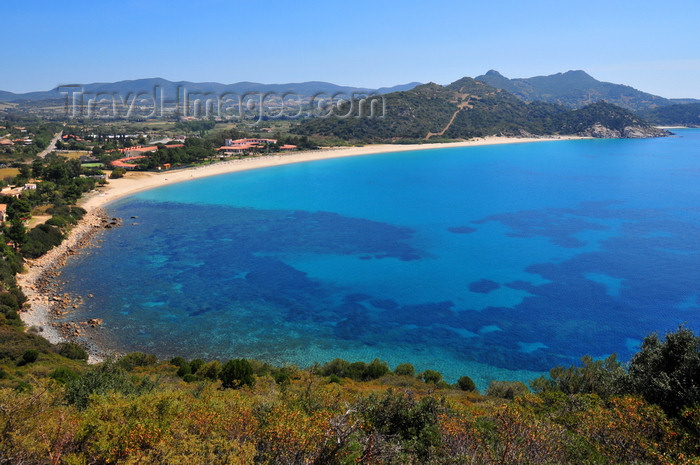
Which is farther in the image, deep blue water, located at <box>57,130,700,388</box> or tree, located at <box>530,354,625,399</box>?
deep blue water, located at <box>57,130,700,388</box>

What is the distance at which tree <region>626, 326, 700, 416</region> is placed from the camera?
39.0ft

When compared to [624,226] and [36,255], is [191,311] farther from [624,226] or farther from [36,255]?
[624,226]

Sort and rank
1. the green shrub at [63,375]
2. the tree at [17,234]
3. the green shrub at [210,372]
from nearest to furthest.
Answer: the green shrub at [63,375] → the green shrub at [210,372] → the tree at [17,234]

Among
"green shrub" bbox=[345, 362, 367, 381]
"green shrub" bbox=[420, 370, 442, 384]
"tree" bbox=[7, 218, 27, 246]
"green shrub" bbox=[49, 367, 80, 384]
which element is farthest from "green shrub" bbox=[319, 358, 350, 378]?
"tree" bbox=[7, 218, 27, 246]

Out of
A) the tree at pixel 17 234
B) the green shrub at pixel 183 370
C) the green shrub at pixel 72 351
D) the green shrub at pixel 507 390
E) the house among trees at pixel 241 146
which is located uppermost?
the house among trees at pixel 241 146

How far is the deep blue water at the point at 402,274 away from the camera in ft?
77.8

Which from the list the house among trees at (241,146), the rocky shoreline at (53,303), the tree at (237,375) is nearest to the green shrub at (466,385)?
the tree at (237,375)

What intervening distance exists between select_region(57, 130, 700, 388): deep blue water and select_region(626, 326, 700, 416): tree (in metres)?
8.11

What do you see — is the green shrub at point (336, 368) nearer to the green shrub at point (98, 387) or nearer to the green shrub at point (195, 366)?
the green shrub at point (195, 366)

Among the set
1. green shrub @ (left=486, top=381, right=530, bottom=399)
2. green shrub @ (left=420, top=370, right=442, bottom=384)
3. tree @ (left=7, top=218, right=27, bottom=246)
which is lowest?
green shrub @ (left=420, top=370, right=442, bottom=384)

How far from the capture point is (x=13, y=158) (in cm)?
7544

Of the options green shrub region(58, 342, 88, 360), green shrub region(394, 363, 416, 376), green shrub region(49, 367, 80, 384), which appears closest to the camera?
green shrub region(49, 367, 80, 384)

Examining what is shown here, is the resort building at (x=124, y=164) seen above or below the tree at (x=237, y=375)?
above

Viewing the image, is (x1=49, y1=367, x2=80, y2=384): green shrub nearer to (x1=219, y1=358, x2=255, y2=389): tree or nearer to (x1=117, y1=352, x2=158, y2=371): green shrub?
(x1=117, y1=352, x2=158, y2=371): green shrub
